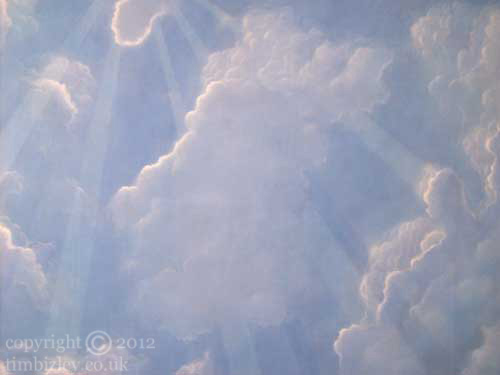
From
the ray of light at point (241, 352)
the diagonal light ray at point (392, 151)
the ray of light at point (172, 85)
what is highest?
the ray of light at point (172, 85)

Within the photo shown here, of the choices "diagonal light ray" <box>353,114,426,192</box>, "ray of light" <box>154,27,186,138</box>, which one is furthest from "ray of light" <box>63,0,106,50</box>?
"diagonal light ray" <box>353,114,426,192</box>

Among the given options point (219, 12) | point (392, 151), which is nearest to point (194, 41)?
point (219, 12)

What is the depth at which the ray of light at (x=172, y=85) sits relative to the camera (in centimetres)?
1056

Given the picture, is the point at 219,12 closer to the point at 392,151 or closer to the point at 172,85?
the point at 172,85

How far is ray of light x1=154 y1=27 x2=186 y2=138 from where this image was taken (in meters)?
10.6

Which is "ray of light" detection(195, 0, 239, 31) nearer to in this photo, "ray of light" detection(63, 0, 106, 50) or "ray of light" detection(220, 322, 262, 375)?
"ray of light" detection(63, 0, 106, 50)

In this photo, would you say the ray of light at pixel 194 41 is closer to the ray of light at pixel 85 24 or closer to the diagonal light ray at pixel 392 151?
the ray of light at pixel 85 24

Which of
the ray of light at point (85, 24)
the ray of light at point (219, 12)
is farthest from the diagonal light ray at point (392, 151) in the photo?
the ray of light at point (85, 24)

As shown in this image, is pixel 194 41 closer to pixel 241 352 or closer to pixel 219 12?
pixel 219 12

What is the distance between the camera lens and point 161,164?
33.0 ft

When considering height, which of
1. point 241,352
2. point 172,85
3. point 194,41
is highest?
point 194,41

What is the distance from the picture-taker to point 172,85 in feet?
35.1

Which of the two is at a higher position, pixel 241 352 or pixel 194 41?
pixel 194 41

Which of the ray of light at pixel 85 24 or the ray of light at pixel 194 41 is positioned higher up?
the ray of light at pixel 85 24
